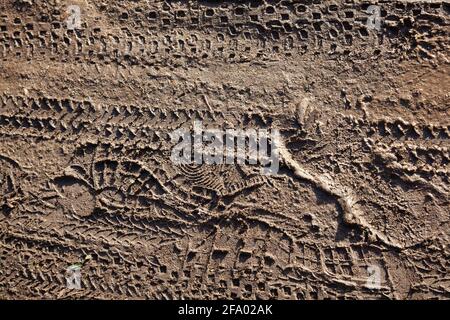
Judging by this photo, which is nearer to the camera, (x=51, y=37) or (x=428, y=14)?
(x=428, y=14)

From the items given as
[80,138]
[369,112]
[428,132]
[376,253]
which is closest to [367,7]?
[369,112]

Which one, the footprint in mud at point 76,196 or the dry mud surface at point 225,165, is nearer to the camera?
the dry mud surface at point 225,165

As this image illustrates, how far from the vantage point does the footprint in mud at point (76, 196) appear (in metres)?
1.83

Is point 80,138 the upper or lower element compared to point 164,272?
upper

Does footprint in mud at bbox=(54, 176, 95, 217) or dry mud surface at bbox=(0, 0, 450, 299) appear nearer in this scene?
dry mud surface at bbox=(0, 0, 450, 299)

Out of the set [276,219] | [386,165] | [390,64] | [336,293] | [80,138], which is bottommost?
[336,293]

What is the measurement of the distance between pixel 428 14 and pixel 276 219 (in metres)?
0.81

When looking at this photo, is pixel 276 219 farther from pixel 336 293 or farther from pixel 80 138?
pixel 80 138

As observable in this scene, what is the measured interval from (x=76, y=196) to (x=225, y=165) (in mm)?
526

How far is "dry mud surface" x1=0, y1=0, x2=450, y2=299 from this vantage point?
1.71 metres

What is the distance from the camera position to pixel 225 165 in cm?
176

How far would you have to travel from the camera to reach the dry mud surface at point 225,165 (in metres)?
1.71

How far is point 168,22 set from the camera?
1.78m

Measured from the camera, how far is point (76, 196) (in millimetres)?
1832
